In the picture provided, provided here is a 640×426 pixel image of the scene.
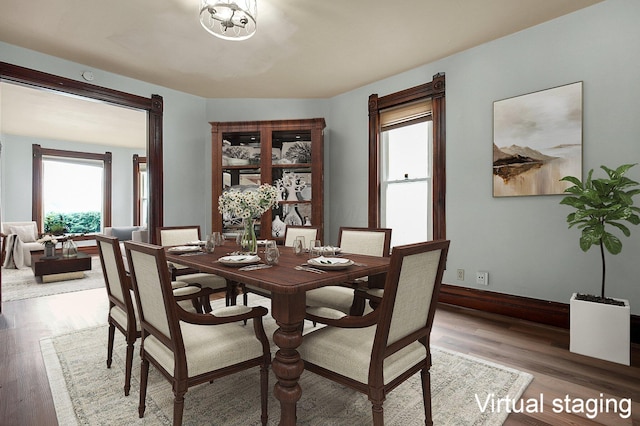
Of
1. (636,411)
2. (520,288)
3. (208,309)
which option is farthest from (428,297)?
(520,288)

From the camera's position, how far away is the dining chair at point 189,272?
2.70m

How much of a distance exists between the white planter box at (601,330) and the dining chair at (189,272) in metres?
2.68

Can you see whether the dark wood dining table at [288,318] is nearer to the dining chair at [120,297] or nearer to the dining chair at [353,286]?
the dining chair at [353,286]

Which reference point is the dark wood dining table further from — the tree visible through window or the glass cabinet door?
the tree visible through window

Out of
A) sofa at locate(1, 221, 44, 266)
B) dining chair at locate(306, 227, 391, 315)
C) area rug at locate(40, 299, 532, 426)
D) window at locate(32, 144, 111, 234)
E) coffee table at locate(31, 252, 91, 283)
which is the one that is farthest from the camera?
window at locate(32, 144, 111, 234)

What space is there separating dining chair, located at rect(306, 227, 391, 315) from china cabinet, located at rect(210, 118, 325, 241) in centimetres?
155

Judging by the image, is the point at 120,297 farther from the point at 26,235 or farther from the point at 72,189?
the point at 72,189

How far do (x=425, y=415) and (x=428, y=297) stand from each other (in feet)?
1.91

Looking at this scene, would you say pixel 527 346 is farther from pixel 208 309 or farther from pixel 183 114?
pixel 183 114

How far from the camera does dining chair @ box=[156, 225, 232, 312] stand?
8.87ft

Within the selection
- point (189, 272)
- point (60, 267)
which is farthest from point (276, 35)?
point (60, 267)

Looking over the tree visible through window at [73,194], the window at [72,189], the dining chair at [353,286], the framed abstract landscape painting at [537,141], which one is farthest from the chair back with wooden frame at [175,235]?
the tree visible through window at [73,194]

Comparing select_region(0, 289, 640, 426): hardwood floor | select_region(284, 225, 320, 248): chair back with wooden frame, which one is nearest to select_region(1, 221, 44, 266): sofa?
select_region(0, 289, 640, 426): hardwood floor

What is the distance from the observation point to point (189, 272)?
112 inches
